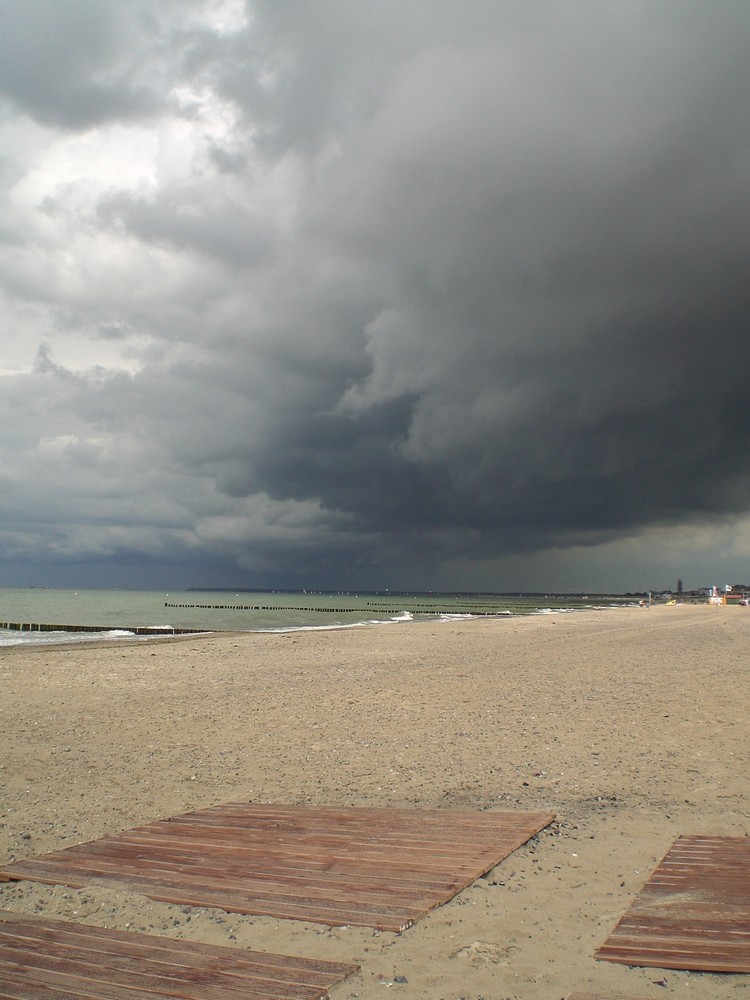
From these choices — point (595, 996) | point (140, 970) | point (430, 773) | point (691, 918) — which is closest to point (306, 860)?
point (140, 970)

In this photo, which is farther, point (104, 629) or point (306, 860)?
point (104, 629)

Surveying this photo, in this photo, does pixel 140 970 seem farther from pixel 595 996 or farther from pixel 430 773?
pixel 430 773

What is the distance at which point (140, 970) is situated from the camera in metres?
4.36

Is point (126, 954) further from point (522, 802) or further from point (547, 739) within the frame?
point (547, 739)

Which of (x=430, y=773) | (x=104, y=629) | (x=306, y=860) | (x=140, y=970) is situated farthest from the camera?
(x=104, y=629)

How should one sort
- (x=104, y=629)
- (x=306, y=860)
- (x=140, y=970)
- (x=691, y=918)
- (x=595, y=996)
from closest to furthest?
(x=595, y=996) < (x=140, y=970) < (x=691, y=918) < (x=306, y=860) < (x=104, y=629)

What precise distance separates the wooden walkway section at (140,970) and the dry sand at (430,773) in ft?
0.60

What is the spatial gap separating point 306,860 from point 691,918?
121 inches

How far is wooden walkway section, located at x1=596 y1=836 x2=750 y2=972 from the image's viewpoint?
14.6 feet

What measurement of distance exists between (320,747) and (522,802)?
3874mm

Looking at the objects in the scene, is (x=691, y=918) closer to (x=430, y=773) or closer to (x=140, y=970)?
(x=140, y=970)

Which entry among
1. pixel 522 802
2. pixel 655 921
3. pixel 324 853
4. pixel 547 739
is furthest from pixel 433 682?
pixel 655 921

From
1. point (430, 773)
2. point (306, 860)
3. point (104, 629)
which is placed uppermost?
point (306, 860)

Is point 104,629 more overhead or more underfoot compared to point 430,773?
more underfoot
